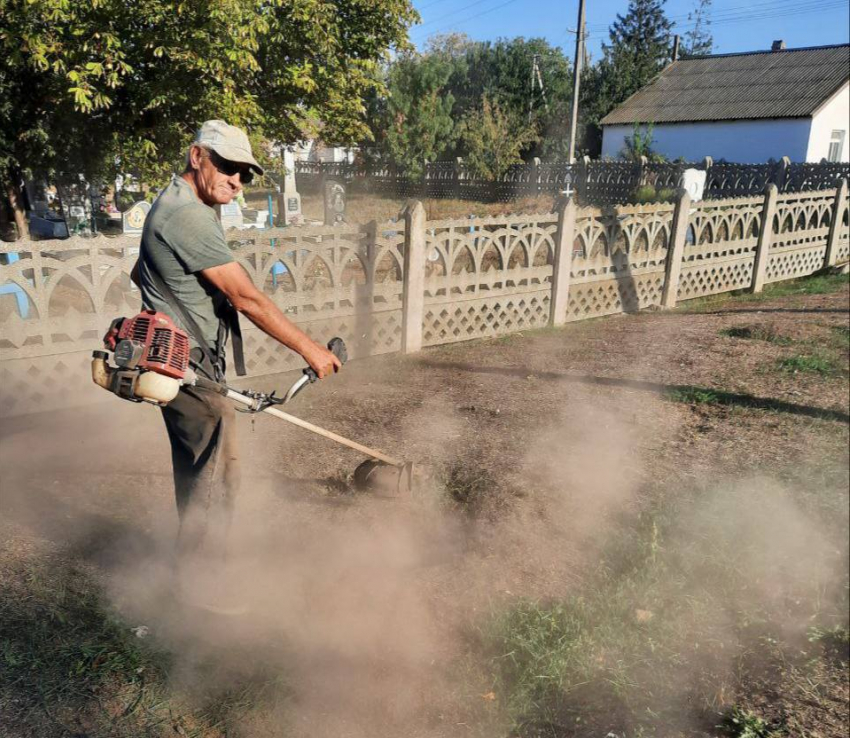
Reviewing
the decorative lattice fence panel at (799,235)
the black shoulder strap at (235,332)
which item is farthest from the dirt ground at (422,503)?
the decorative lattice fence panel at (799,235)

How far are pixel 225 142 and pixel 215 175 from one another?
16 centimetres

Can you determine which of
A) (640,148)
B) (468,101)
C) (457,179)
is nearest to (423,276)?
(457,179)

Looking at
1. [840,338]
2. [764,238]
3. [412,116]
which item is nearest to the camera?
[840,338]

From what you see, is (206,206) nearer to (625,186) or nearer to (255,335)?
(255,335)

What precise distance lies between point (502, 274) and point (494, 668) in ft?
20.1

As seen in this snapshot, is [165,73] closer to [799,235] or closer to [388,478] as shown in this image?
[388,478]

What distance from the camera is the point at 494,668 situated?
3.19m

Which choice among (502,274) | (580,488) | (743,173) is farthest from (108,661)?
(743,173)

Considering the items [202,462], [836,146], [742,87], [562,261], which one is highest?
[742,87]

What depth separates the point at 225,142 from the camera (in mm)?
2990

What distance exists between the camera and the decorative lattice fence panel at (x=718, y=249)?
11.2 meters

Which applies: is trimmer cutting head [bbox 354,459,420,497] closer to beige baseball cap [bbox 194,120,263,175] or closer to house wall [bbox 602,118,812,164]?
beige baseball cap [bbox 194,120,263,175]

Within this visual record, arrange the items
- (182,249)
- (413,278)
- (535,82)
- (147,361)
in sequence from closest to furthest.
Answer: (147,361) < (182,249) < (413,278) < (535,82)

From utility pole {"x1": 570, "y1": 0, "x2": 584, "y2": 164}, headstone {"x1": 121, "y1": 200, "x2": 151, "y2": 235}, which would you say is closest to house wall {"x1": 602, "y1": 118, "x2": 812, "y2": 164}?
utility pole {"x1": 570, "y1": 0, "x2": 584, "y2": 164}
